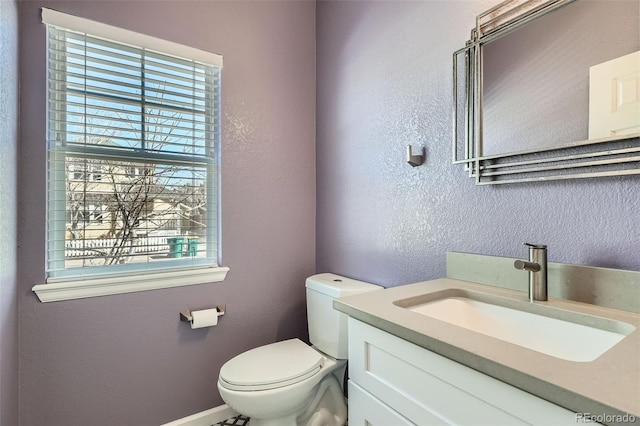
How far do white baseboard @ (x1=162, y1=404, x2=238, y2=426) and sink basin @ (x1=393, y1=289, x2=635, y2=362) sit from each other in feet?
4.43

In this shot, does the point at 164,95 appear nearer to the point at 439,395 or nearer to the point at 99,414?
the point at 99,414

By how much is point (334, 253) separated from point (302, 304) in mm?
404

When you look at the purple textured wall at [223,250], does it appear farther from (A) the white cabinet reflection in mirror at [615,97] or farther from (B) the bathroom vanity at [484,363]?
(A) the white cabinet reflection in mirror at [615,97]

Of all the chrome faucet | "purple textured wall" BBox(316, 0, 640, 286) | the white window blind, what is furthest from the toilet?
the chrome faucet

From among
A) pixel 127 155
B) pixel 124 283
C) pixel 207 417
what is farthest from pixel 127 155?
pixel 207 417

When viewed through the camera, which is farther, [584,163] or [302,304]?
[302,304]

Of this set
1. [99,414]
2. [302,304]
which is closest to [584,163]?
[302,304]

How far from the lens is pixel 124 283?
4.87 feet

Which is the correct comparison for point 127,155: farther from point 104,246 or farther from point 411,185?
point 411,185

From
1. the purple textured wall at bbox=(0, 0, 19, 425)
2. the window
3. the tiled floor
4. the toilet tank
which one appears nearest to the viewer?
the purple textured wall at bbox=(0, 0, 19, 425)

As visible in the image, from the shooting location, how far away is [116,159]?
1512mm

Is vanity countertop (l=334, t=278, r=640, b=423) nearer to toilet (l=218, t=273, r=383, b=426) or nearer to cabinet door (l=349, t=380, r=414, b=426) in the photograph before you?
cabinet door (l=349, t=380, r=414, b=426)

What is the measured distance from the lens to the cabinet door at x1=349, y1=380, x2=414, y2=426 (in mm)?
797

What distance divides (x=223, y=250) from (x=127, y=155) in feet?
2.18
